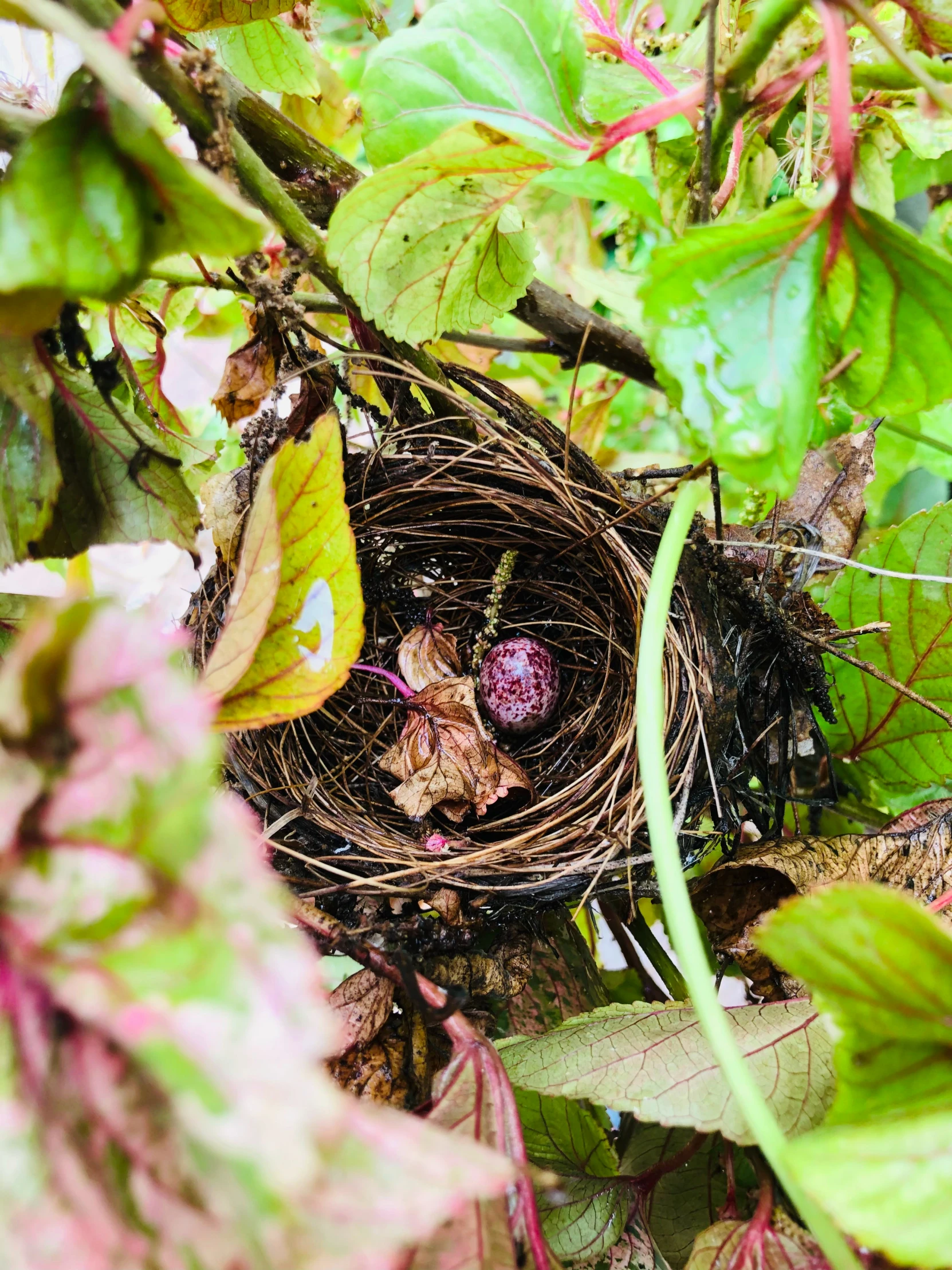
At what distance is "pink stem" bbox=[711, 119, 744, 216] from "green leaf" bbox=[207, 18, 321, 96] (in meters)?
0.33

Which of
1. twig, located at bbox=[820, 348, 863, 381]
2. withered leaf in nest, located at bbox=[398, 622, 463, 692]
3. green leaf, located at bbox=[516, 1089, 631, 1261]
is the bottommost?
green leaf, located at bbox=[516, 1089, 631, 1261]

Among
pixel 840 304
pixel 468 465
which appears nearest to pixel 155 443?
pixel 468 465

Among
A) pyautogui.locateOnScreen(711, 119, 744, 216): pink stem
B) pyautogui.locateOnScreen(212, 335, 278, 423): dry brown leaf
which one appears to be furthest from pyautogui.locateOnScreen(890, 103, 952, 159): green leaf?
pyautogui.locateOnScreen(212, 335, 278, 423): dry brown leaf

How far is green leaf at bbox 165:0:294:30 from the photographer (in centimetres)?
45

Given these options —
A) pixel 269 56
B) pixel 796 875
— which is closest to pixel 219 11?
pixel 269 56

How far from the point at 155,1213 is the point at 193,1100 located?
6cm

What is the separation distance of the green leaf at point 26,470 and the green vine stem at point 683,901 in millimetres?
324

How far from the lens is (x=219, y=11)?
0.46m

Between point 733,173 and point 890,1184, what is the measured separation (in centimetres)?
53

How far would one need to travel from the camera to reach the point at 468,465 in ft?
2.28

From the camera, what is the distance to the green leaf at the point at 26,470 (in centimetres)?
43

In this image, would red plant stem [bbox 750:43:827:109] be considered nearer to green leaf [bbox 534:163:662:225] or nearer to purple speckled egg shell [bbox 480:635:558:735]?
green leaf [bbox 534:163:662:225]

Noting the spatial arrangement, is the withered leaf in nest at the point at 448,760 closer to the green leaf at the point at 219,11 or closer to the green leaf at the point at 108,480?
the green leaf at the point at 108,480

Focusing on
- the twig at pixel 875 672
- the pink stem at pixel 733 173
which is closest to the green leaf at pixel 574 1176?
the twig at pixel 875 672
